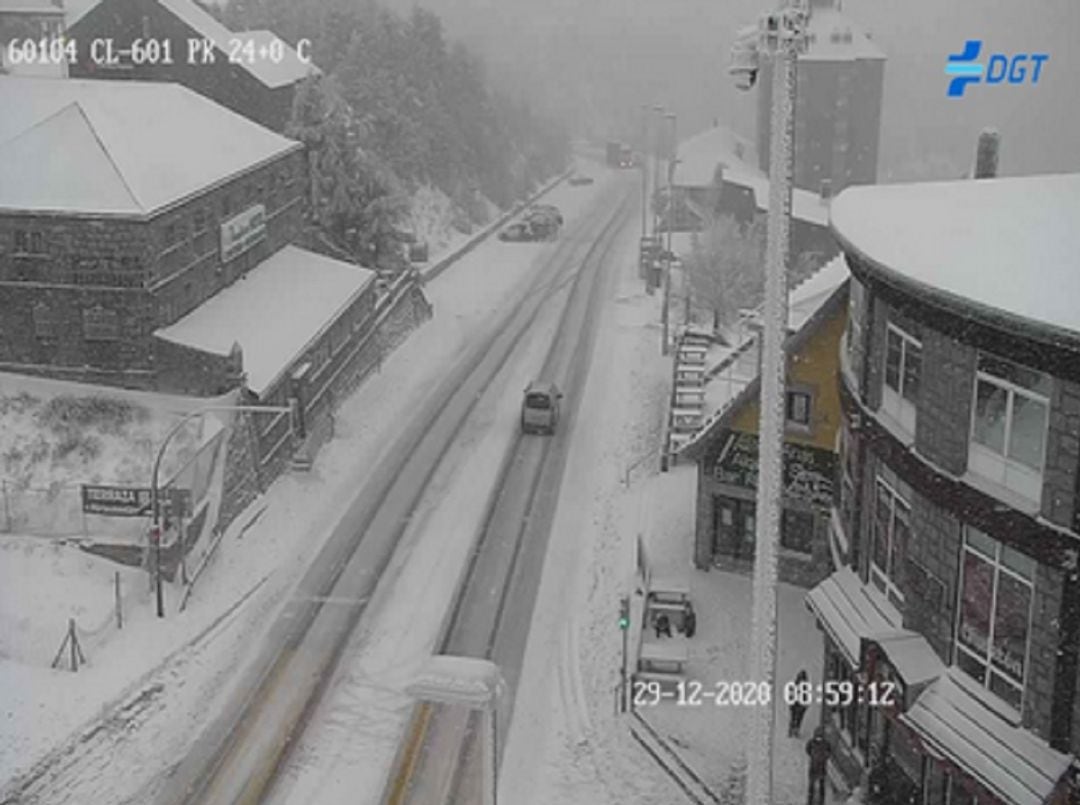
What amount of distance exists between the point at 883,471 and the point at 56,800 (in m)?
15.3

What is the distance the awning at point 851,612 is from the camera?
2295 centimetres

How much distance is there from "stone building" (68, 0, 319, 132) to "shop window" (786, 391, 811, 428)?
118ft

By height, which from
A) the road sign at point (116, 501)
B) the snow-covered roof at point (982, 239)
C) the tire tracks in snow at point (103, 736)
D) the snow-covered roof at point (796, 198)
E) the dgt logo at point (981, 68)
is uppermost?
the dgt logo at point (981, 68)

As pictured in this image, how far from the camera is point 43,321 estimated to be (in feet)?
135

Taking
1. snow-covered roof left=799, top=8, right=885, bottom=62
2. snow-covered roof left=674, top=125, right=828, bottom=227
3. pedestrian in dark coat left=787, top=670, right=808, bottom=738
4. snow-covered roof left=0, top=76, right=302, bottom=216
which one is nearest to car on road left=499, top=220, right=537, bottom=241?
snow-covered roof left=674, top=125, right=828, bottom=227

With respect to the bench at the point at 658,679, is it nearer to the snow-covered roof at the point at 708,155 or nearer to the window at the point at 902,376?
the window at the point at 902,376

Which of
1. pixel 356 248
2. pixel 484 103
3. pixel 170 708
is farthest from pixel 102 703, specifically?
pixel 484 103

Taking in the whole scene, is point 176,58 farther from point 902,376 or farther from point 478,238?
point 902,376

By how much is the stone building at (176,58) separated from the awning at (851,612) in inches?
1695

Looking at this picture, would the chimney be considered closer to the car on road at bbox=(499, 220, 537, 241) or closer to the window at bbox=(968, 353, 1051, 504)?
the window at bbox=(968, 353, 1051, 504)

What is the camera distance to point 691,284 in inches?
2511

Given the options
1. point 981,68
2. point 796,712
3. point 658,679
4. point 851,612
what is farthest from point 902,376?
point 658,679

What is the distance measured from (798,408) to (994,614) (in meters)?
12.7

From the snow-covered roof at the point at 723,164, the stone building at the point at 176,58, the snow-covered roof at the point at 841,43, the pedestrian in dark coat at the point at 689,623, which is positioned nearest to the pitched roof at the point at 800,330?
the pedestrian in dark coat at the point at 689,623
